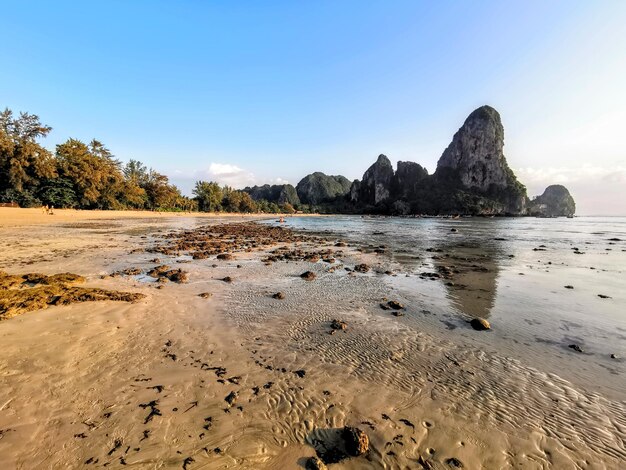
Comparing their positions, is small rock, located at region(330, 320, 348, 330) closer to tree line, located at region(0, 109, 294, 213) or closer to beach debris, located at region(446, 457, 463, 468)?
beach debris, located at region(446, 457, 463, 468)

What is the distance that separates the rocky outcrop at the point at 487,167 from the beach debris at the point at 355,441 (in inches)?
7432

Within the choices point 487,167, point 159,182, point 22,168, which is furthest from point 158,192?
point 487,167

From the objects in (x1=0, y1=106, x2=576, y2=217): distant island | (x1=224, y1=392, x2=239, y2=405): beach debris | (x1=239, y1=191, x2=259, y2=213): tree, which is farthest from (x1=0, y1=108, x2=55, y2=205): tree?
(x1=239, y1=191, x2=259, y2=213): tree

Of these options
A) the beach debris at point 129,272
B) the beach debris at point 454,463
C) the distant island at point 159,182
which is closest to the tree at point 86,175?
the distant island at point 159,182

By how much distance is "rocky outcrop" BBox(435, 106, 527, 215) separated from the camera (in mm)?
172000

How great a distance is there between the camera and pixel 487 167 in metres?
178

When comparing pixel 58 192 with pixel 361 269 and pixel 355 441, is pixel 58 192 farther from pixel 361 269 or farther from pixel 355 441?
pixel 355 441

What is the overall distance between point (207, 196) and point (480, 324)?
5241 inches

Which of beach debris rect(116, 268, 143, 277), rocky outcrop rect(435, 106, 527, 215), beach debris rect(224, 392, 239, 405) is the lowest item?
beach debris rect(224, 392, 239, 405)

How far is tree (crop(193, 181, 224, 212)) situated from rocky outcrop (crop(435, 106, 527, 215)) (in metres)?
144

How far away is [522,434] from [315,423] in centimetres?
283

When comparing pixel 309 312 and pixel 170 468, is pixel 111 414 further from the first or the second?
pixel 309 312

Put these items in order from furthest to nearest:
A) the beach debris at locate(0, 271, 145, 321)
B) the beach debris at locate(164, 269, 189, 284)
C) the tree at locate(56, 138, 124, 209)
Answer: the tree at locate(56, 138, 124, 209)
the beach debris at locate(164, 269, 189, 284)
the beach debris at locate(0, 271, 145, 321)

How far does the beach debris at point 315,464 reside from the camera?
316 cm
